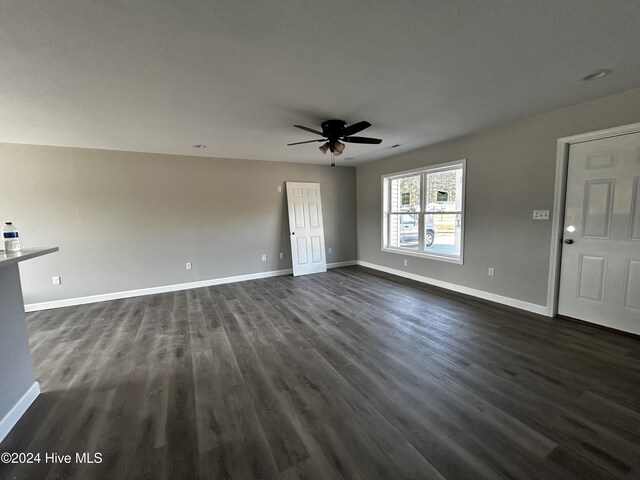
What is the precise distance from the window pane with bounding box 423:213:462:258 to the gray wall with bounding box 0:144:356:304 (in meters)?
2.68

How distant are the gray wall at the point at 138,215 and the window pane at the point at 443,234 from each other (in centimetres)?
268

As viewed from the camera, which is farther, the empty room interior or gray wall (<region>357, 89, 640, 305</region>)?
gray wall (<region>357, 89, 640, 305</region>)

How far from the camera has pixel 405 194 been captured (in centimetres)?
539

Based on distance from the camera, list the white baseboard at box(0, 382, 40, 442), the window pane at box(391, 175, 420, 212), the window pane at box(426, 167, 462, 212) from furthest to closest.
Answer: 1. the window pane at box(391, 175, 420, 212)
2. the window pane at box(426, 167, 462, 212)
3. the white baseboard at box(0, 382, 40, 442)

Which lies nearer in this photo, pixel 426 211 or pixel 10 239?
pixel 10 239

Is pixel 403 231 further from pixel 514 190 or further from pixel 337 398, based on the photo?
pixel 337 398

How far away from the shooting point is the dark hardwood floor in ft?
4.74

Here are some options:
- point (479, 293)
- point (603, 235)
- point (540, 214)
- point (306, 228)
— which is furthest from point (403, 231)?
point (603, 235)

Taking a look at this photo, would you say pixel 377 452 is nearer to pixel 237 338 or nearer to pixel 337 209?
pixel 237 338

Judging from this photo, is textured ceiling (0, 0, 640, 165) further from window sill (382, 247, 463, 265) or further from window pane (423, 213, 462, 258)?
window sill (382, 247, 463, 265)

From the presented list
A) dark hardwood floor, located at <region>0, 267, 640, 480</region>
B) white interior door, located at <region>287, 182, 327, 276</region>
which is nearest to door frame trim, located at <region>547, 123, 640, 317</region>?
dark hardwood floor, located at <region>0, 267, 640, 480</region>

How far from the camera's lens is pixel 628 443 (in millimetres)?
1519

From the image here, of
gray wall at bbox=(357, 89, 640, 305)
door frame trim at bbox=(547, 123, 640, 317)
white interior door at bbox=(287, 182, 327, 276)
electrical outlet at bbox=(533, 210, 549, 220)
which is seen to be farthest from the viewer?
white interior door at bbox=(287, 182, 327, 276)

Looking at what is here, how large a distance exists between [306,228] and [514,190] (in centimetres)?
372
